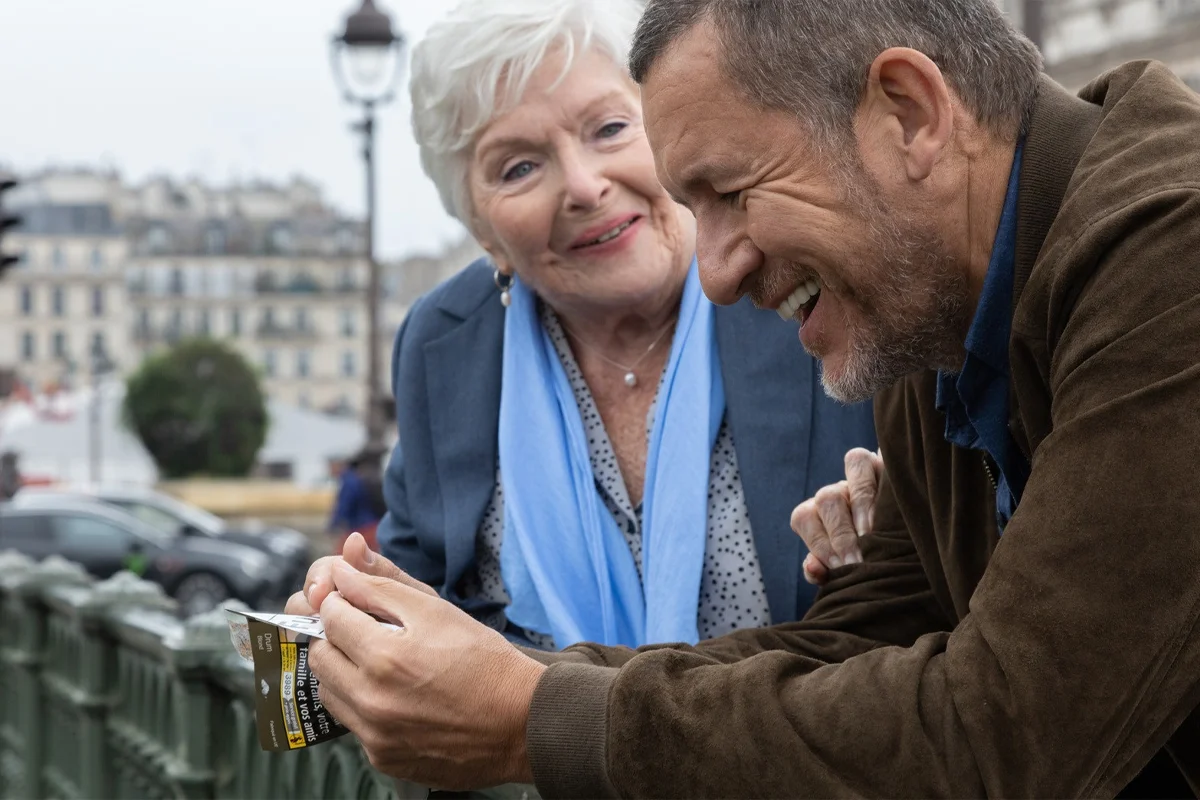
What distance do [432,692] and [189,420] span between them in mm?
59431

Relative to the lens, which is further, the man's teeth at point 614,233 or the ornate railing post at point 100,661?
the ornate railing post at point 100,661

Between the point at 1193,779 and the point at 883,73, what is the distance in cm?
90

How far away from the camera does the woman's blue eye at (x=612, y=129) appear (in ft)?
10.5

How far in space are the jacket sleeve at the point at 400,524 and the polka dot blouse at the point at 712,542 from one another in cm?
10

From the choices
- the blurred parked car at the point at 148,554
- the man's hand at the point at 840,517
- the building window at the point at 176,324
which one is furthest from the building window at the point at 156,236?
the man's hand at the point at 840,517

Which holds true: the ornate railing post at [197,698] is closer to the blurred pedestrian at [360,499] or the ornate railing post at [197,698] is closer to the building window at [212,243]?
the blurred pedestrian at [360,499]

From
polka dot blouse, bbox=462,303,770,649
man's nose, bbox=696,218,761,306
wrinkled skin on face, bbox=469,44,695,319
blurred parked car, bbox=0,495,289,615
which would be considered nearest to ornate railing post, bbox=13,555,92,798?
polka dot blouse, bbox=462,303,770,649

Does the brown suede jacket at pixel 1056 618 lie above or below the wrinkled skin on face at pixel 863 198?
below

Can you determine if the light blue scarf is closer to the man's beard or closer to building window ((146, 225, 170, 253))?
the man's beard

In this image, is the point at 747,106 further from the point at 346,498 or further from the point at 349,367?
the point at 349,367

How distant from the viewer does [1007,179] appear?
201 centimetres

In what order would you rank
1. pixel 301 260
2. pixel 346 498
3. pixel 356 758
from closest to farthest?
1. pixel 356 758
2. pixel 346 498
3. pixel 301 260

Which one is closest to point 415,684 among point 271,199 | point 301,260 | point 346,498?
point 346,498

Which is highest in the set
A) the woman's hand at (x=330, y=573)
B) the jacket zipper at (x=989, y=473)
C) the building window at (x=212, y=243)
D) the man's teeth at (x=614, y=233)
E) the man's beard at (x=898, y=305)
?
the building window at (x=212, y=243)
